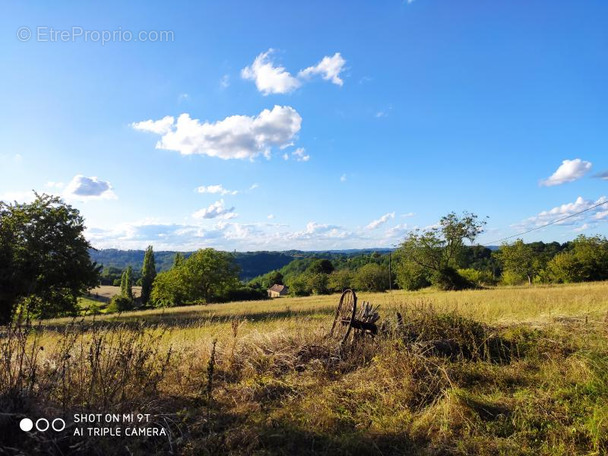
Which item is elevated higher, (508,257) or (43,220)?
(43,220)

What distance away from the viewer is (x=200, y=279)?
48656 millimetres

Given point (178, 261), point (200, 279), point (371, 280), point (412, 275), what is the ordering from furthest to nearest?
point (371, 280), point (178, 261), point (412, 275), point (200, 279)

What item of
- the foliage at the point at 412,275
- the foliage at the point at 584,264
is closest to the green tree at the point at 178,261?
the foliage at the point at 412,275

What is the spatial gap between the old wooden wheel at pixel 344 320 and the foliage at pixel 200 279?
43232 millimetres

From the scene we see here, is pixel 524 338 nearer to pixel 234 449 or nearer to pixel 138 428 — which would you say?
pixel 234 449

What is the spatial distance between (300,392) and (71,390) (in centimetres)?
308

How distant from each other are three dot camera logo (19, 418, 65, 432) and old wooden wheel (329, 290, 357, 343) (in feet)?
14.3

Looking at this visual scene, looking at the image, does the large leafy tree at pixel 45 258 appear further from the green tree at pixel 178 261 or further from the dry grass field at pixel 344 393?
the green tree at pixel 178 261

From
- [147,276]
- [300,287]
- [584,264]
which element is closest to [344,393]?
[584,264]

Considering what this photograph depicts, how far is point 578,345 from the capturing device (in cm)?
634

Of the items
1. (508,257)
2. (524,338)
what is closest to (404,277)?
(508,257)

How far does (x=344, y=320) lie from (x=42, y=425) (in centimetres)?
508

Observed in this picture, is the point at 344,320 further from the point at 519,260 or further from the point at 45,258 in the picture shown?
the point at 519,260

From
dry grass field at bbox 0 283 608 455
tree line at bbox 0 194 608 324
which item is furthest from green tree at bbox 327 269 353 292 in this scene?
dry grass field at bbox 0 283 608 455
